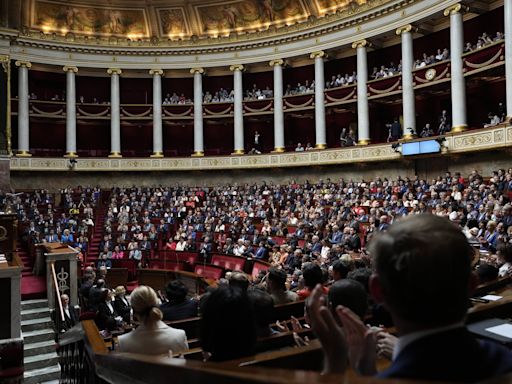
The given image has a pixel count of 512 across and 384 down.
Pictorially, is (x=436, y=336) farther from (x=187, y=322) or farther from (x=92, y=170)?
(x=92, y=170)

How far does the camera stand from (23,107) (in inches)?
1066

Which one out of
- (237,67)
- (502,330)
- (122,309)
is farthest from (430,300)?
(237,67)

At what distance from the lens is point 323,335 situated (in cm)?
144

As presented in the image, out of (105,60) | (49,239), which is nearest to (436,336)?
(49,239)

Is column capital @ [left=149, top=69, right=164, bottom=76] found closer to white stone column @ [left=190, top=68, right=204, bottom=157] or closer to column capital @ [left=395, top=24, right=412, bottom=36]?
white stone column @ [left=190, top=68, right=204, bottom=157]

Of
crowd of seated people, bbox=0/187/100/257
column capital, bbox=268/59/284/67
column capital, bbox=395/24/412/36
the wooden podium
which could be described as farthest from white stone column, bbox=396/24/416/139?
the wooden podium

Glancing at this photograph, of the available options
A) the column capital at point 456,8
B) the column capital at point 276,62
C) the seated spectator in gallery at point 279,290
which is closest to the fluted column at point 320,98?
the column capital at point 276,62

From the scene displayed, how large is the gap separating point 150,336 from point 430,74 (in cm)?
2125

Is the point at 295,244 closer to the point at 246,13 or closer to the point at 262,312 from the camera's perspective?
the point at 262,312

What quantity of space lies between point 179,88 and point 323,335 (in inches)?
1267

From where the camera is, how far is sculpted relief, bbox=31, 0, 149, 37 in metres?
27.9

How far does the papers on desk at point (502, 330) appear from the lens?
2.36m

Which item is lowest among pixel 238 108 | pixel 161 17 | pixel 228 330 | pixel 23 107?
pixel 228 330

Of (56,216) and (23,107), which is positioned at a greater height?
(23,107)
